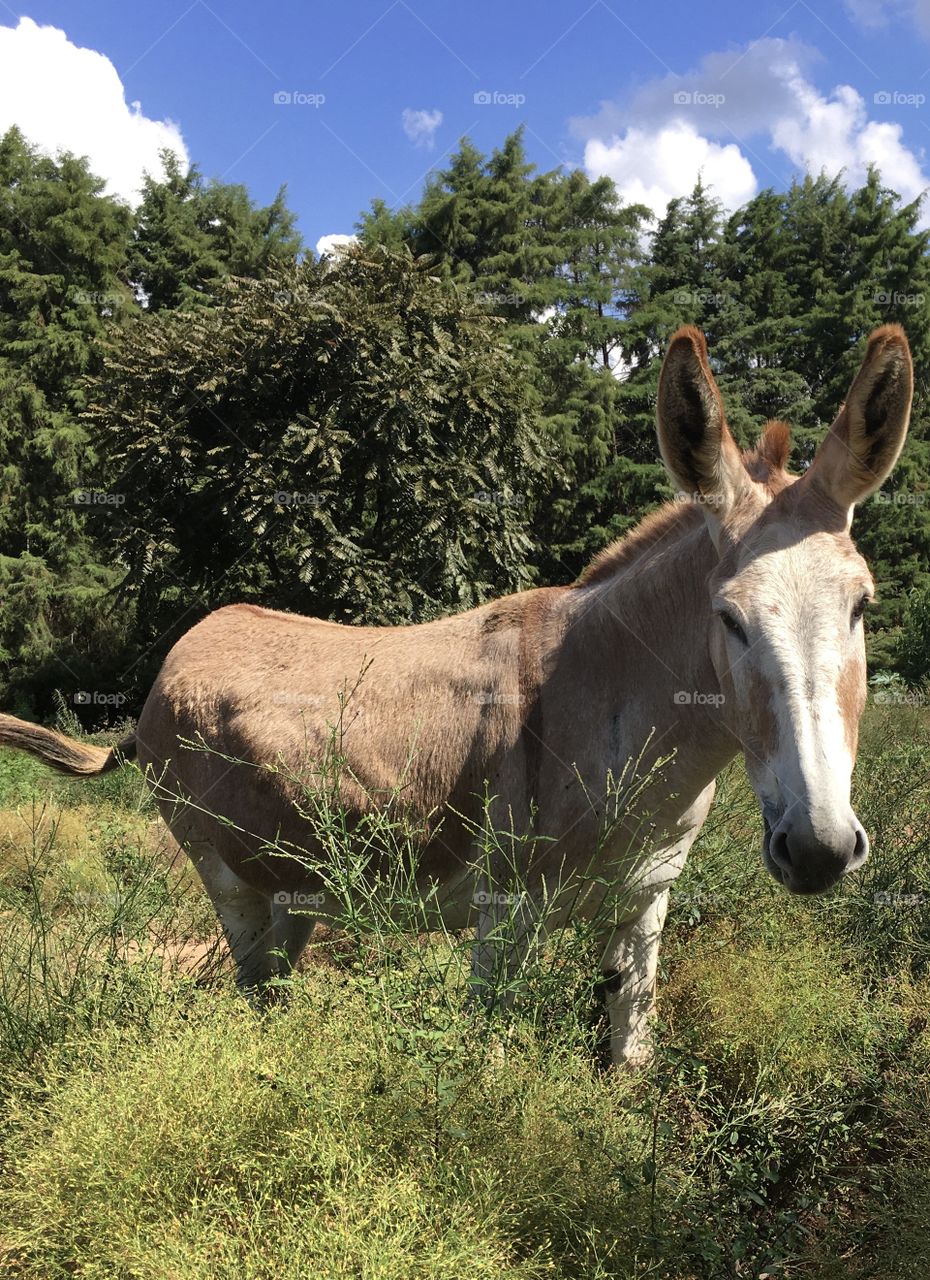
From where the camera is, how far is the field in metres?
1.84

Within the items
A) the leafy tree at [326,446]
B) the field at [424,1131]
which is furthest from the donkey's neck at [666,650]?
the leafy tree at [326,446]

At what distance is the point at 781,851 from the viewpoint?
2090mm

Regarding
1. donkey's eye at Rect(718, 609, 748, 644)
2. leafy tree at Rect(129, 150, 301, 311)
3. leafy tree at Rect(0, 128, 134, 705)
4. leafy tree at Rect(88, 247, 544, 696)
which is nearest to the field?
donkey's eye at Rect(718, 609, 748, 644)

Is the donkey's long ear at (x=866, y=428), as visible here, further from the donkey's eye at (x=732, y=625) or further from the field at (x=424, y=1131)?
the field at (x=424, y=1131)

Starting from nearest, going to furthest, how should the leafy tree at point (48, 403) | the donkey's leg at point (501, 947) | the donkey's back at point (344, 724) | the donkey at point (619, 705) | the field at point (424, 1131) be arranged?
the field at point (424, 1131), the donkey at point (619, 705), the donkey's leg at point (501, 947), the donkey's back at point (344, 724), the leafy tree at point (48, 403)

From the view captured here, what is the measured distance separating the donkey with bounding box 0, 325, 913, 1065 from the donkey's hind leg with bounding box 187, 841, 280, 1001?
0.04 ft

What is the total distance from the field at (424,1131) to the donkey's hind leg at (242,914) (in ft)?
2.22

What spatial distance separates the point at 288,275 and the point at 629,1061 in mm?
13916

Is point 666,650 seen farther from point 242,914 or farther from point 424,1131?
point 242,914

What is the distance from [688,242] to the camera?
92.0 feet

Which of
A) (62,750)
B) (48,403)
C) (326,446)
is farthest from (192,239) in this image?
(62,750)

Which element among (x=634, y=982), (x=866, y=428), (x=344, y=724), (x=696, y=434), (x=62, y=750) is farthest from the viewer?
(x=62, y=750)

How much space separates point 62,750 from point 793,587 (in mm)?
4127

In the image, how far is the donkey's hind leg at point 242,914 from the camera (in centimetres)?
418
